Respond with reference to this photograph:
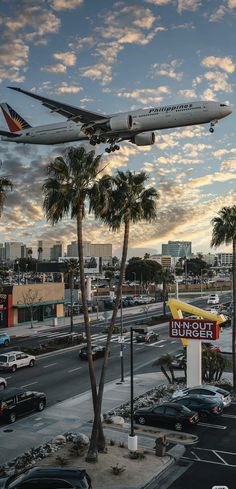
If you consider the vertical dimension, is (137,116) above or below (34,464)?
above

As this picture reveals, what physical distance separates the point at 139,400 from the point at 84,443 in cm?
917

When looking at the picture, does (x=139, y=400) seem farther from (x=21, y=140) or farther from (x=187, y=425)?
(x=21, y=140)

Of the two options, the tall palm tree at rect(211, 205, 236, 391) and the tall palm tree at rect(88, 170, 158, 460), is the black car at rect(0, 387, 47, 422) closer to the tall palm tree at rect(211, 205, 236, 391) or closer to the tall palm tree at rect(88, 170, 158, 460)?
the tall palm tree at rect(88, 170, 158, 460)

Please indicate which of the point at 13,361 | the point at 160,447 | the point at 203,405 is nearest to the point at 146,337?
the point at 13,361

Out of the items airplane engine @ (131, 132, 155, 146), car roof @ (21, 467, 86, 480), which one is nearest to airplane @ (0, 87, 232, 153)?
airplane engine @ (131, 132, 155, 146)

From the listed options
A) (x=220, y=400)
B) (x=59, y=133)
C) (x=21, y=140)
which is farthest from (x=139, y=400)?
(x=21, y=140)

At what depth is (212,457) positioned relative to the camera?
20922 millimetres

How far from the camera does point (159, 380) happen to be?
3678 centimetres

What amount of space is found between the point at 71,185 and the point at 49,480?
11.9 meters

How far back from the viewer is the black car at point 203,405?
2605cm

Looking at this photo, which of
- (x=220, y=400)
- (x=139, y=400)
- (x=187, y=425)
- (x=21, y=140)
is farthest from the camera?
(x=21, y=140)

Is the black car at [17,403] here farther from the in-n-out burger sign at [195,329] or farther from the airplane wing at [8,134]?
the airplane wing at [8,134]

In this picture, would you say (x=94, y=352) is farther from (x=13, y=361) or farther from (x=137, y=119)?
(x=137, y=119)

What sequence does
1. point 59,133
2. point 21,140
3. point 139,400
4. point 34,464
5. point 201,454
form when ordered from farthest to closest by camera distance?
point 21,140, point 59,133, point 139,400, point 201,454, point 34,464
